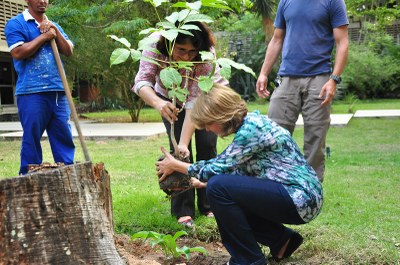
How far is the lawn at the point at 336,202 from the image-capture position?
10.5 ft

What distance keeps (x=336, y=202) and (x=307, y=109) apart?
82 cm

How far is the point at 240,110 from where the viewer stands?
2754mm

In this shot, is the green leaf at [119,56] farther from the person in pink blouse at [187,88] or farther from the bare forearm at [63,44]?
the bare forearm at [63,44]

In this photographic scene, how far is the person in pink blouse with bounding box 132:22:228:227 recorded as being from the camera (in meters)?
3.35

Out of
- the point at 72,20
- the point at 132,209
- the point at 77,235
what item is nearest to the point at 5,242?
the point at 77,235

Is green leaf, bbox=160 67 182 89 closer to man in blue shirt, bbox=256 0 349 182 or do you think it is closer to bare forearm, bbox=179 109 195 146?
bare forearm, bbox=179 109 195 146

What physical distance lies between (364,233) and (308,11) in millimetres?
1580

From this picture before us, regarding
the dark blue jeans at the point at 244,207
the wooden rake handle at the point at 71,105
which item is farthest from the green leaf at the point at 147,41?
the dark blue jeans at the point at 244,207

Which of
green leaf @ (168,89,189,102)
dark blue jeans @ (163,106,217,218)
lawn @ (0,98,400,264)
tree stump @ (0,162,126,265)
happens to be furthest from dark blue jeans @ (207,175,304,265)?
dark blue jeans @ (163,106,217,218)

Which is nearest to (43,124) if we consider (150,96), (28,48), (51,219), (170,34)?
(28,48)

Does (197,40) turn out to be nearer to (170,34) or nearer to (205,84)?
(170,34)

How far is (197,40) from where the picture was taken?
340cm

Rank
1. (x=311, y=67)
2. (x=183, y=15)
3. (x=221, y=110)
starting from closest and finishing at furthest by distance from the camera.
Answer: (x=221, y=110) → (x=183, y=15) → (x=311, y=67)

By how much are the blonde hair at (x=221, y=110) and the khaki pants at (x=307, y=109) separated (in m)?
1.38
